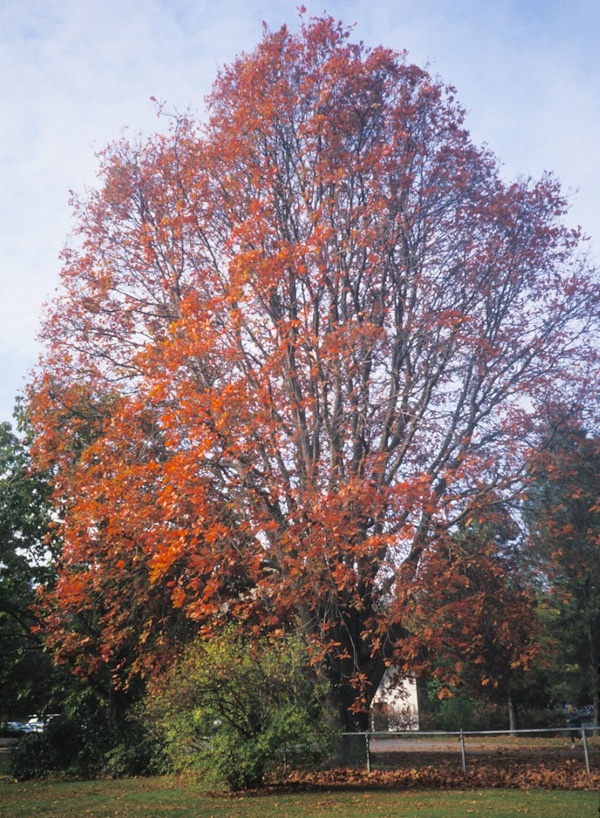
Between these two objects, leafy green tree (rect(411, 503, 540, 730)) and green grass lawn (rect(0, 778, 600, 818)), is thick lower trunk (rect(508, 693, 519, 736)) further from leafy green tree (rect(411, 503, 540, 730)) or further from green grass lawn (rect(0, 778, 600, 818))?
green grass lawn (rect(0, 778, 600, 818))

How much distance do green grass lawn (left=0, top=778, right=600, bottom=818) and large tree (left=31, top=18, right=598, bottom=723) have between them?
120 inches

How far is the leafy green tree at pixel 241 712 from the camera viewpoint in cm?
1280

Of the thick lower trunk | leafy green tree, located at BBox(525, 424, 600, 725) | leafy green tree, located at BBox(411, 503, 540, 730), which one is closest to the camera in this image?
leafy green tree, located at BBox(411, 503, 540, 730)

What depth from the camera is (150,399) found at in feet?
51.1

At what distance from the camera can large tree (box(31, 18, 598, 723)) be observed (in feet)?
47.6

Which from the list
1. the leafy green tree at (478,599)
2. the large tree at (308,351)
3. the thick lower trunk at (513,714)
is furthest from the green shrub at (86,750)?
the thick lower trunk at (513,714)

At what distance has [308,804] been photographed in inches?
440

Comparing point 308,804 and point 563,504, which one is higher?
point 563,504

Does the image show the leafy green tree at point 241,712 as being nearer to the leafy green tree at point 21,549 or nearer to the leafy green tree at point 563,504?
the leafy green tree at point 563,504

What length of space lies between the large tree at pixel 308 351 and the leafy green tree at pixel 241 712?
1.02 m

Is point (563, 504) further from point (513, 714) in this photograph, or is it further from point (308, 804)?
point (513, 714)

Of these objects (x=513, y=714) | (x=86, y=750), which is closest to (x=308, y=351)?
(x=86, y=750)

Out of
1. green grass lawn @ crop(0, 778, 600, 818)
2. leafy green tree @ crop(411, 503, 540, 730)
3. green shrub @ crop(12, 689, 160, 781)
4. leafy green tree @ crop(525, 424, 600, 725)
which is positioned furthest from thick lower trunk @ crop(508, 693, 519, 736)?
green grass lawn @ crop(0, 778, 600, 818)

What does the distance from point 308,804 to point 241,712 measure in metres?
2.32
